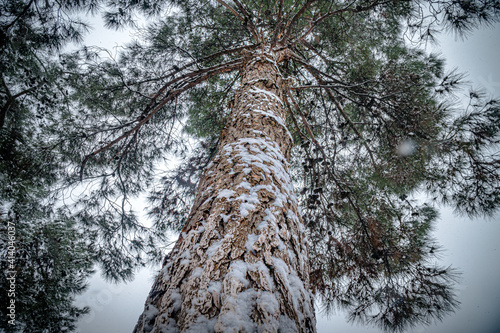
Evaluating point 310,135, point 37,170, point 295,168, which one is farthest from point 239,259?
point 37,170

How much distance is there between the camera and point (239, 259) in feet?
2.42

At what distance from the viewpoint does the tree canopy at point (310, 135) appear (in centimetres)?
244

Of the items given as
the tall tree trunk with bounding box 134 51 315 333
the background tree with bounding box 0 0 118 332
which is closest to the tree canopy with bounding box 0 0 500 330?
the background tree with bounding box 0 0 118 332

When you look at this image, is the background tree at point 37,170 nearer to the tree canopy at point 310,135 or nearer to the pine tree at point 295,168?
the tree canopy at point 310,135

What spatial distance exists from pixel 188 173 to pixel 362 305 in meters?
3.13

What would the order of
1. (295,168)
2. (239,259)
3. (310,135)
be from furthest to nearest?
(295,168), (310,135), (239,259)

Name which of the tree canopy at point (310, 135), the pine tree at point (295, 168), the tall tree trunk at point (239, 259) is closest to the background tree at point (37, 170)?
the tree canopy at point (310, 135)

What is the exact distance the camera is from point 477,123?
2432 millimetres

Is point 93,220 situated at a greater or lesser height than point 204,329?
greater

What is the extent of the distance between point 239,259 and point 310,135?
249cm

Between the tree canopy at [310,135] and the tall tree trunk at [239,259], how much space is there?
1162 mm

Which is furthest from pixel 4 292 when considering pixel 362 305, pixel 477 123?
pixel 477 123

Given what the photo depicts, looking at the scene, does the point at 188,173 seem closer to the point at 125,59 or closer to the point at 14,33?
the point at 125,59

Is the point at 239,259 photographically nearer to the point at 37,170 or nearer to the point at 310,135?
the point at 310,135
